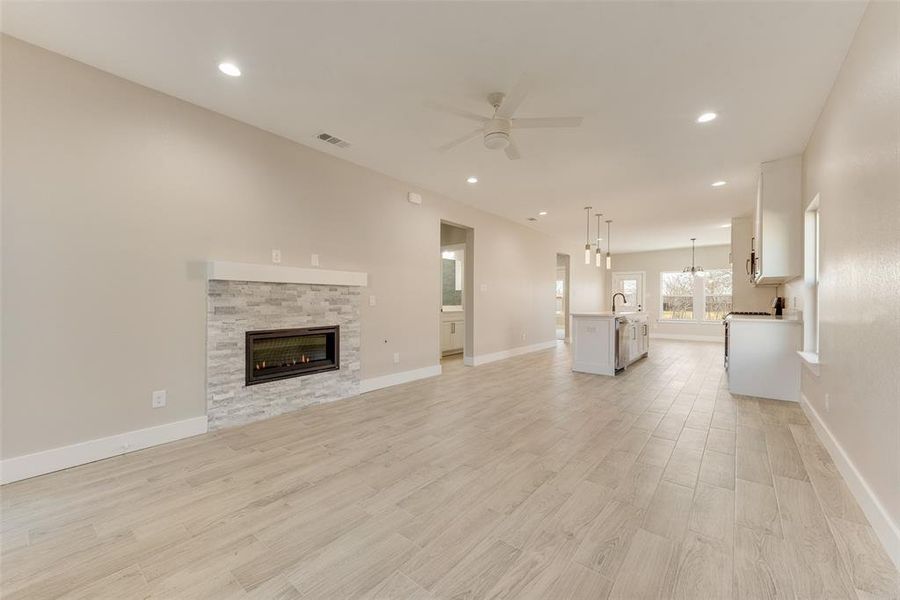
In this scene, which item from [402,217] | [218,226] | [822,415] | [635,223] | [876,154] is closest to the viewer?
[876,154]

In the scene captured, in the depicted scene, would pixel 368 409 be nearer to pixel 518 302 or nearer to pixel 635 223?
pixel 518 302

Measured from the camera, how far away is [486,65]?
2551 millimetres

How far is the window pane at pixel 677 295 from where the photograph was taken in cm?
1074

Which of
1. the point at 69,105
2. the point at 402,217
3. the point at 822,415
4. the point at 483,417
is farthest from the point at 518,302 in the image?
the point at 69,105

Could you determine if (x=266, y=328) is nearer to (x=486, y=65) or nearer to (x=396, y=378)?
(x=396, y=378)

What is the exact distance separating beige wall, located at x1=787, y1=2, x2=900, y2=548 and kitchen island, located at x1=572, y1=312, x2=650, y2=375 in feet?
8.67

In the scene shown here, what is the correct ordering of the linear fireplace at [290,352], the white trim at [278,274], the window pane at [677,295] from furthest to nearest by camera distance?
the window pane at [677,295], the linear fireplace at [290,352], the white trim at [278,274]

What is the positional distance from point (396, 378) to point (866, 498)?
13.9ft

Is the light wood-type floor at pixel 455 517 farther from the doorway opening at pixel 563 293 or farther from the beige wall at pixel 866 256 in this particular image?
the doorway opening at pixel 563 293

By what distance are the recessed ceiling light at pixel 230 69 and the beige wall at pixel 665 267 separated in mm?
11501

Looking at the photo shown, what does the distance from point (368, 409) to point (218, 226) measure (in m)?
2.30

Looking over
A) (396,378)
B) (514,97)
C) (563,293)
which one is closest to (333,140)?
(514,97)

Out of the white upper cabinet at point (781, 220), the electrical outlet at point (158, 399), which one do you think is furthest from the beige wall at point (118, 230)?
the white upper cabinet at point (781, 220)

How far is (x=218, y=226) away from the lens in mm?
3275
